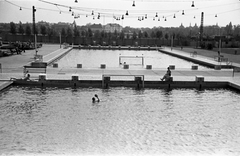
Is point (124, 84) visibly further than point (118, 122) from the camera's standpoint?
Yes

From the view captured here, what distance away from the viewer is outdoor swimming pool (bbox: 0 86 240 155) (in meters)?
9.85

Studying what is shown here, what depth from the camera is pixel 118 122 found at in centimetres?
1260

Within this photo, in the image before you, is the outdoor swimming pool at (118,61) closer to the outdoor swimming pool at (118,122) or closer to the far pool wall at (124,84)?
the far pool wall at (124,84)

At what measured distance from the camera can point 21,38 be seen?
84.8 meters

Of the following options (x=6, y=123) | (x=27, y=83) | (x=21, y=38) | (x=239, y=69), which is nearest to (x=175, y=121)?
(x=6, y=123)

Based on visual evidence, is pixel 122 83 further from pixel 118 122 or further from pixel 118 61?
pixel 118 61

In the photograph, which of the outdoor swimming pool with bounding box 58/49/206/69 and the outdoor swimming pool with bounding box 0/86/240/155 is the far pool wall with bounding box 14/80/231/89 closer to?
the outdoor swimming pool with bounding box 0/86/240/155

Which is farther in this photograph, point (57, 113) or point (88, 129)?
point (57, 113)

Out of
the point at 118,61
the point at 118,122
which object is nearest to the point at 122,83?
the point at 118,122

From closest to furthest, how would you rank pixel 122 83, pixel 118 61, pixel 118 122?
1. pixel 118 122
2. pixel 122 83
3. pixel 118 61

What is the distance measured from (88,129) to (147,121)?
2.62 metres

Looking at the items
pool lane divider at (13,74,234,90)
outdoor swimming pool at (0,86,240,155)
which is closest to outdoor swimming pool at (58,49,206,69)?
pool lane divider at (13,74,234,90)

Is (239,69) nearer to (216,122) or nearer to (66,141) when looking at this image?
(216,122)

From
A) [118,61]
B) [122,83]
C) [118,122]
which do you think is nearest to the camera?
[118,122]
